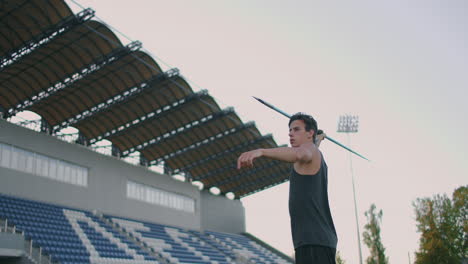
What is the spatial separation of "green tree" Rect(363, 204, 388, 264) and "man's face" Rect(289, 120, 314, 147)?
1432 inches

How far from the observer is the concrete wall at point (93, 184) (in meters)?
25.3

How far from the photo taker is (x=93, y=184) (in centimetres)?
3045

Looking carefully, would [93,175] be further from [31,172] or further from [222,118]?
[222,118]

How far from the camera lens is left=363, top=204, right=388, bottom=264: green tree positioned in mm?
38013

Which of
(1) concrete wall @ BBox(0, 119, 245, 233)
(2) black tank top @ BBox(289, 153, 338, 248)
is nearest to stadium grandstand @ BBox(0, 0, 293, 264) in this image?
(1) concrete wall @ BBox(0, 119, 245, 233)

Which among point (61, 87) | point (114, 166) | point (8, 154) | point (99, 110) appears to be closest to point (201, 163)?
point (114, 166)

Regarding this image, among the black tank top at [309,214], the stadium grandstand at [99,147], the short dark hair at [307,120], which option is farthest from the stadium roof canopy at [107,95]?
the black tank top at [309,214]

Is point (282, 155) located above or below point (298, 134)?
below

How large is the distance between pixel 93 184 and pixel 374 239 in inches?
877

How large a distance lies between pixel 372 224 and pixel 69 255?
83.3 feet

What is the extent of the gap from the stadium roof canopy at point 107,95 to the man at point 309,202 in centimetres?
2038

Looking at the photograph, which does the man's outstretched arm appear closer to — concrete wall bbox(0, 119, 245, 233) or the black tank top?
the black tank top

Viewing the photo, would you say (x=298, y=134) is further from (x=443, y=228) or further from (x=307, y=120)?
(x=443, y=228)

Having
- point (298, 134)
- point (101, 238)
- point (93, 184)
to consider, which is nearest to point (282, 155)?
point (298, 134)
